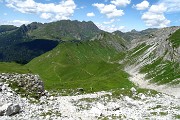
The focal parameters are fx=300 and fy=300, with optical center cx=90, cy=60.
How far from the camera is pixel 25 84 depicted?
51500 millimetres

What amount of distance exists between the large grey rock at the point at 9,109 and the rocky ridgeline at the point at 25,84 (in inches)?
359

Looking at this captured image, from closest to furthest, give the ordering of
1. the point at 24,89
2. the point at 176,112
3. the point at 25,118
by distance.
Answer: the point at 25,118
the point at 176,112
the point at 24,89

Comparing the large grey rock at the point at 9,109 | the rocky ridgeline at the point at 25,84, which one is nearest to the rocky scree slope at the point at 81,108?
the large grey rock at the point at 9,109

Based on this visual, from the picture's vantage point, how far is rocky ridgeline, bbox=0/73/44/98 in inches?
1957

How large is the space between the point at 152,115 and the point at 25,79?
73.1 ft

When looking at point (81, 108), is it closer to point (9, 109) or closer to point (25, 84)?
point (25, 84)

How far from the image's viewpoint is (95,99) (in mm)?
54375

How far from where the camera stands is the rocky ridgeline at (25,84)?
4972 cm

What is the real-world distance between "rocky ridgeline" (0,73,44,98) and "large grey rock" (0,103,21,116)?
359 inches

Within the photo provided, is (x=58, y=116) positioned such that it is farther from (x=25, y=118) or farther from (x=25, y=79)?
(x=25, y=79)

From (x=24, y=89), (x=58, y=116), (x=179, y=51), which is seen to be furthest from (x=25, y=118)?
(x=179, y=51)

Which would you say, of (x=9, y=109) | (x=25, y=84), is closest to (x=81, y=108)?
(x=25, y=84)

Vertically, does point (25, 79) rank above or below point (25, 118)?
above

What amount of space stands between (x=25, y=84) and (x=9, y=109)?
1280 cm
